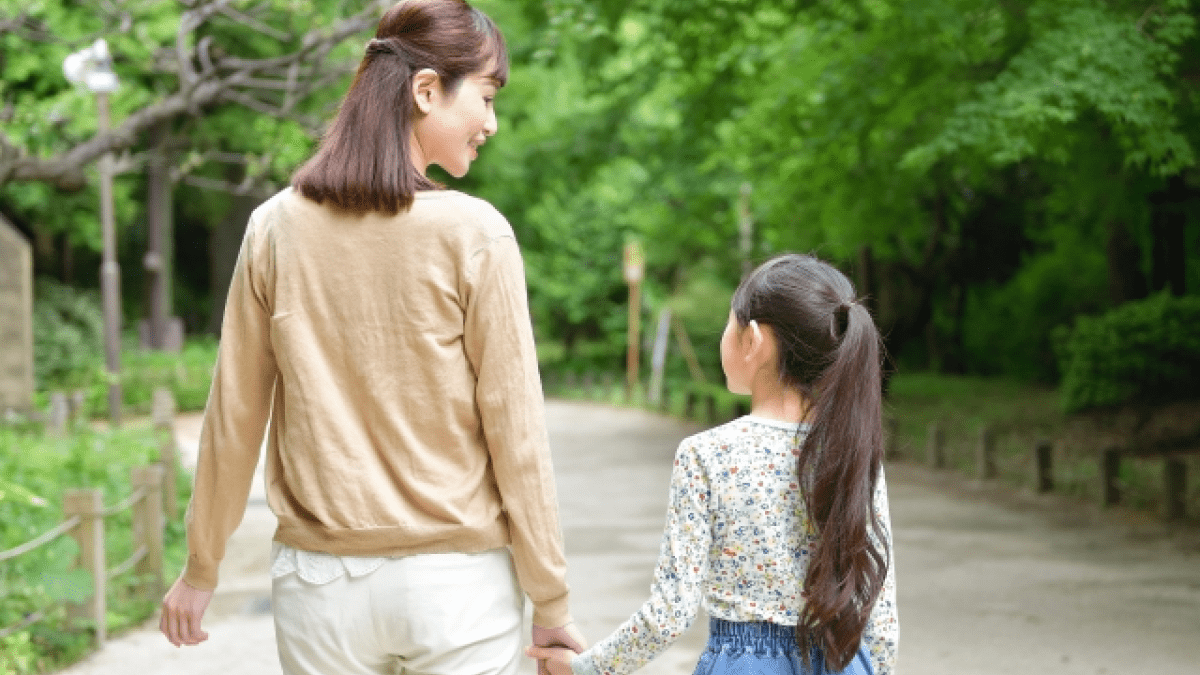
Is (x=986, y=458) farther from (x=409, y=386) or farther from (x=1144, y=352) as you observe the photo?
(x=409, y=386)

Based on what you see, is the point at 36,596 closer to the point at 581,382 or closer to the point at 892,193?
the point at 892,193

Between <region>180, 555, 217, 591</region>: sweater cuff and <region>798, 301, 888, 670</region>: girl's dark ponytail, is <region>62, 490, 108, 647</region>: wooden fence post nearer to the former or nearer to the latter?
<region>180, 555, 217, 591</region>: sweater cuff

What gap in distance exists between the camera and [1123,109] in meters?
9.22

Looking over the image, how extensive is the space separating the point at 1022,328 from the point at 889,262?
3146 mm

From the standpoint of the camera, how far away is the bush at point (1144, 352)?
61.9ft

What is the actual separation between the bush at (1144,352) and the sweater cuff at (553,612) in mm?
18111

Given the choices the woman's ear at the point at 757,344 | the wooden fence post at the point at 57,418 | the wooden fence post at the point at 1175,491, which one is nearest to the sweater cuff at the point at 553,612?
the woman's ear at the point at 757,344

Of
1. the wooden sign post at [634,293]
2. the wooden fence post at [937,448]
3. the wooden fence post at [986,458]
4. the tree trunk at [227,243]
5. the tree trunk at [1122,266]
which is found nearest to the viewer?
the wooden fence post at [986,458]

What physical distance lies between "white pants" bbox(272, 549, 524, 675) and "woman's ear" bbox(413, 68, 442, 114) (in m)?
0.78

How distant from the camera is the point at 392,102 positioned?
7.80 feet

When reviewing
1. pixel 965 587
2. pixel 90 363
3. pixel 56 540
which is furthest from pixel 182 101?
pixel 90 363

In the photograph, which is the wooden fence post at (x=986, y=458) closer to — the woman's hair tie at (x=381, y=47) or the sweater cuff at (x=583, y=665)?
the sweater cuff at (x=583, y=665)

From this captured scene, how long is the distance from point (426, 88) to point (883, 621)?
1.34 m

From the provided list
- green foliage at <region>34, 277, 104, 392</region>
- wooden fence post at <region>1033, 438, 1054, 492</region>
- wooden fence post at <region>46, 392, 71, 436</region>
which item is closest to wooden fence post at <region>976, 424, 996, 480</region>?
wooden fence post at <region>1033, 438, 1054, 492</region>
